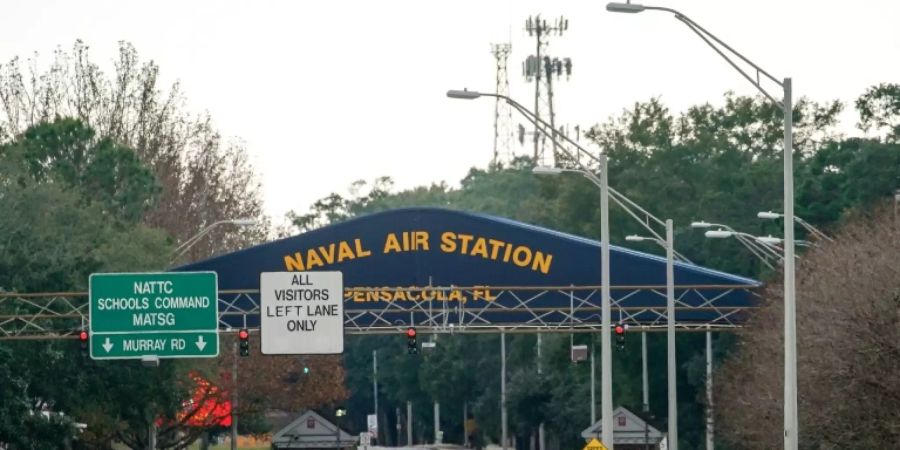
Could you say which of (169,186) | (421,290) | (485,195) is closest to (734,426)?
(421,290)

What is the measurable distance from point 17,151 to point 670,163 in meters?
38.0

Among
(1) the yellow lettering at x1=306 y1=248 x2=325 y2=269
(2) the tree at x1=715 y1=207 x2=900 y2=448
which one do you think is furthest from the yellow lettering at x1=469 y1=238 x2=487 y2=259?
(2) the tree at x1=715 y1=207 x2=900 y2=448

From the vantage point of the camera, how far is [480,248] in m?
60.0

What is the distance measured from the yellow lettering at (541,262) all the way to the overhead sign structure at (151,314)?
936 cm

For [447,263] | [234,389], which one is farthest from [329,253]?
[234,389]

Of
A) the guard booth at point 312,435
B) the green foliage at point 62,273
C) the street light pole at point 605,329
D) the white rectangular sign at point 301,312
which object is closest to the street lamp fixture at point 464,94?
the street light pole at point 605,329

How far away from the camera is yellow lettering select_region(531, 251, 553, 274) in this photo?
6038cm

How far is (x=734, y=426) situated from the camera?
6166cm

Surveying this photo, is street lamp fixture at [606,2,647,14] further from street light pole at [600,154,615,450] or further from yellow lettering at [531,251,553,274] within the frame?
yellow lettering at [531,251,553,274]

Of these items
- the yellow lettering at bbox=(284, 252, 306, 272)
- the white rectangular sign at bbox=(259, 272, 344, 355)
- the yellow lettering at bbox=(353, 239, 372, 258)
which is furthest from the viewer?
the yellow lettering at bbox=(353, 239, 372, 258)

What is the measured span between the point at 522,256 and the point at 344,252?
472 centimetres

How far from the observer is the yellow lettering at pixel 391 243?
60062mm

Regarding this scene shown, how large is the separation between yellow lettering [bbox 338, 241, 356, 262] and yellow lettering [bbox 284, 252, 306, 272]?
108 centimetres

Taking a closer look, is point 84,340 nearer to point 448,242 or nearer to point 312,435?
point 448,242
